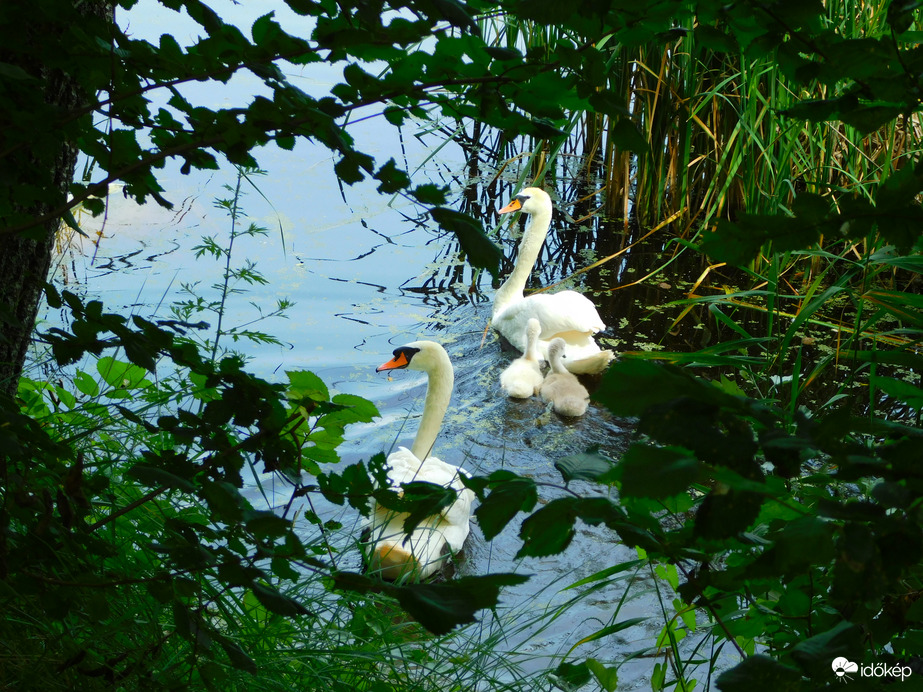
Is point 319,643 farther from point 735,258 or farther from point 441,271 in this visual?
point 441,271

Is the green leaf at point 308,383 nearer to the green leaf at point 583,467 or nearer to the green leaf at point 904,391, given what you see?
the green leaf at point 583,467

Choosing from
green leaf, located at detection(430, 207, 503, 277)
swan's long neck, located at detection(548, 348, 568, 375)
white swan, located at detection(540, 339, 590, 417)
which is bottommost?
green leaf, located at detection(430, 207, 503, 277)

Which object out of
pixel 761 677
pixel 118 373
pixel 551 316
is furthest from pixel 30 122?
pixel 551 316

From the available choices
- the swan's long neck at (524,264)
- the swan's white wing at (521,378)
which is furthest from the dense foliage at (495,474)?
the swan's long neck at (524,264)

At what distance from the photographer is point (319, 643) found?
6.68 feet

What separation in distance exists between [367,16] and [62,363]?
0.64 meters

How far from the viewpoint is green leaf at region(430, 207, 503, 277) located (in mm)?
867

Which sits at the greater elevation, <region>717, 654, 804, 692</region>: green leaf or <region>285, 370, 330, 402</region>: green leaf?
<region>285, 370, 330, 402</region>: green leaf

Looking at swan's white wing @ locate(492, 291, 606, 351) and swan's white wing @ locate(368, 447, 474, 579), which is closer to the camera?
swan's white wing @ locate(368, 447, 474, 579)

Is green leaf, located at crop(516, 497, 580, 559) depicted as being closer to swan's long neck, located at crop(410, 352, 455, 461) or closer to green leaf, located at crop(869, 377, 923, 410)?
green leaf, located at crop(869, 377, 923, 410)

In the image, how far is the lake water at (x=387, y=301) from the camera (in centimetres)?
333

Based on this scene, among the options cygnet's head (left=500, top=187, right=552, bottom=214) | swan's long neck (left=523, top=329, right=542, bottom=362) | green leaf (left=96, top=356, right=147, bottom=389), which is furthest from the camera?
cygnet's head (left=500, top=187, right=552, bottom=214)

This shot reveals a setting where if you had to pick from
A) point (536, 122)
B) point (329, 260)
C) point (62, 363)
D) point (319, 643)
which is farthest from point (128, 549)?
point (329, 260)

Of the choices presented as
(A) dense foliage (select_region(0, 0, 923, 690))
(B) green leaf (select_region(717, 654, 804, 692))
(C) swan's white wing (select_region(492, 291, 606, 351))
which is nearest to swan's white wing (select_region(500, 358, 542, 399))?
(C) swan's white wing (select_region(492, 291, 606, 351))
